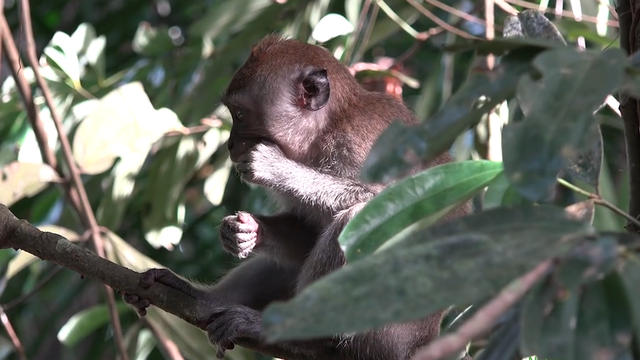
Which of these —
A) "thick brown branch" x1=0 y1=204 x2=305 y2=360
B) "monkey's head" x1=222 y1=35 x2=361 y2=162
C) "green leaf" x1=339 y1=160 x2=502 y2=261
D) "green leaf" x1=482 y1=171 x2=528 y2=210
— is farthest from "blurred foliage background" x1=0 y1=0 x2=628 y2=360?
"green leaf" x1=339 y1=160 x2=502 y2=261

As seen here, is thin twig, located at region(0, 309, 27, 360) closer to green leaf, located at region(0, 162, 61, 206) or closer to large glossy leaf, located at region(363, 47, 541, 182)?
green leaf, located at region(0, 162, 61, 206)

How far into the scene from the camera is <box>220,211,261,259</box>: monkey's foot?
2998 mm

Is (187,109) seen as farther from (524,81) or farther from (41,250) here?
(524,81)

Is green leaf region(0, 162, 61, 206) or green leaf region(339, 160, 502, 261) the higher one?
green leaf region(339, 160, 502, 261)

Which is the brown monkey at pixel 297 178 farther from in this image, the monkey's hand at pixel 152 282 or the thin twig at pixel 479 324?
the thin twig at pixel 479 324

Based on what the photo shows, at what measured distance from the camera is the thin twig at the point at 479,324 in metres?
0.78

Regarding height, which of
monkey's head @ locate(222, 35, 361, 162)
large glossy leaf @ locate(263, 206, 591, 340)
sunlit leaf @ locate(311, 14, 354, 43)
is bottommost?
monkey's head @ locate(222, 35, 361, 162)

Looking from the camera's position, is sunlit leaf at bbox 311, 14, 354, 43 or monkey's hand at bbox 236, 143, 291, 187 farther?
sunlit leaf at bbox 311, 14, 354, 43

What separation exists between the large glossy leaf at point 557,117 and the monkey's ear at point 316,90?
2.27 m

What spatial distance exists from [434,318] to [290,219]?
807 mm

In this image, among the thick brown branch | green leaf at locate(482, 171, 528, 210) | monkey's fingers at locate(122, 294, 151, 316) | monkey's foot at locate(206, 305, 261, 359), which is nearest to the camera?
green leaf at locate(482, 171, 528, 210)

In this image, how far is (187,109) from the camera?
14.1 ft

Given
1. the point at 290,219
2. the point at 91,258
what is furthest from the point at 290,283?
the point at 91,258

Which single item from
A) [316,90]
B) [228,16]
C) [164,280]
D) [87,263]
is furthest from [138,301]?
[228,16]
